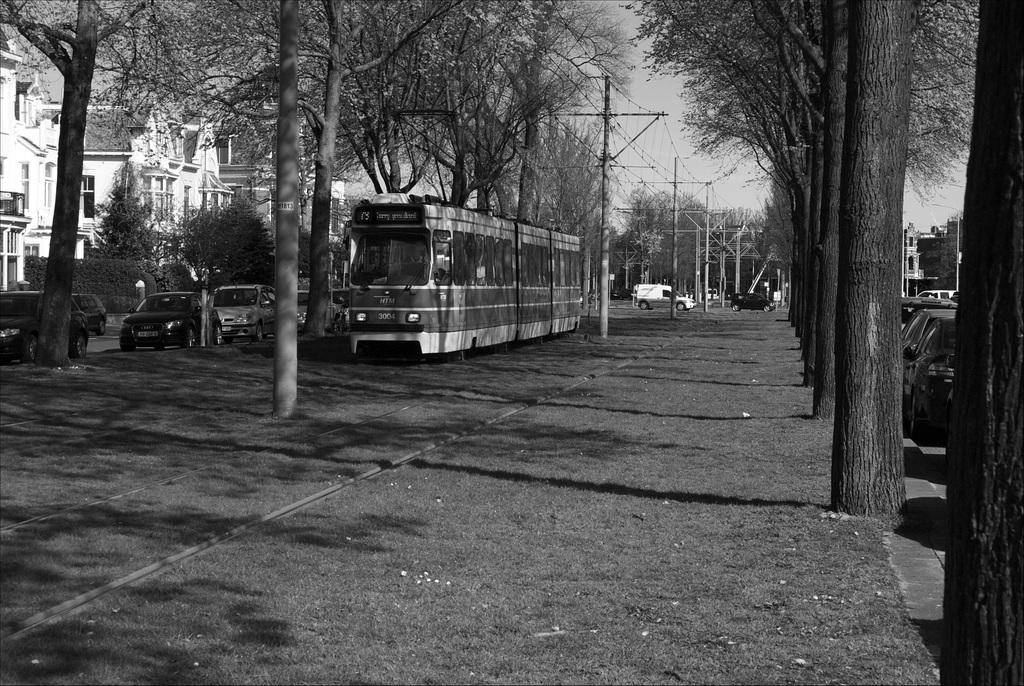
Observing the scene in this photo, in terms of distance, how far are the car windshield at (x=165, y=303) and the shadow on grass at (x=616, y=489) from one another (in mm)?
23873

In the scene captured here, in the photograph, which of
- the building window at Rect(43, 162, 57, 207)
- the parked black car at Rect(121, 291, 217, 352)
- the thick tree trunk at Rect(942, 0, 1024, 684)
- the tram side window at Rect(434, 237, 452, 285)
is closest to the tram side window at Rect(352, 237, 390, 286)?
the tram side window at Rect(434, 237, 452, 285)

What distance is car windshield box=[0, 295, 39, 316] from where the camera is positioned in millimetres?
27422

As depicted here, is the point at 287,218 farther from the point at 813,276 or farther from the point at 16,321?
the point at 16,321

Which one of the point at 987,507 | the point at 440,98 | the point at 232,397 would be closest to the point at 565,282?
the point at 440,98

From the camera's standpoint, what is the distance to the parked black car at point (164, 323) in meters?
32.4

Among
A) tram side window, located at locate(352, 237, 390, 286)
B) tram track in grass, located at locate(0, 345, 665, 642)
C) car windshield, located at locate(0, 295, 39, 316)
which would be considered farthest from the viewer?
car windshield, located at locate(0, 295, 39, 316)

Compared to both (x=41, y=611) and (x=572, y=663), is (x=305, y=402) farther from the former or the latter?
(x=572, y=663)

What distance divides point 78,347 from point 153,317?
5850 mm

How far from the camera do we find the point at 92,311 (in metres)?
40.3

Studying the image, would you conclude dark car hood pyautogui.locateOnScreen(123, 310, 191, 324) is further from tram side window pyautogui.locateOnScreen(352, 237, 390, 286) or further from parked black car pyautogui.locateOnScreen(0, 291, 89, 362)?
tram side window pyautogui.locateOnScreen(352, 237, 390, 286)

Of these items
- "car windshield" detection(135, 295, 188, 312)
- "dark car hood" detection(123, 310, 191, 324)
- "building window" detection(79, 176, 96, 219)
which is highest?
"building window" detection(79, 176, 96, 219)

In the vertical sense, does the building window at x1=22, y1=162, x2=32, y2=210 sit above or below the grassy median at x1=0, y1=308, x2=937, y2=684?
above

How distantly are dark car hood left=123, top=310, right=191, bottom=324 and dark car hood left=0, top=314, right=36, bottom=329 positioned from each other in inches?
210

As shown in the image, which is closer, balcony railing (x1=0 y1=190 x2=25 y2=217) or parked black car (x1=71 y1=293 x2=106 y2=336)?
parked black car (x1=71 y1=293 x2=106 y2=336)
